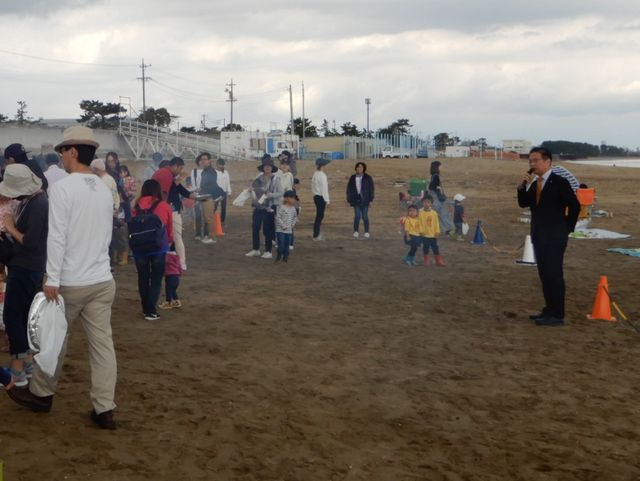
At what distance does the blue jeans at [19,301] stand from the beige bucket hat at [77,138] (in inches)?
42.9

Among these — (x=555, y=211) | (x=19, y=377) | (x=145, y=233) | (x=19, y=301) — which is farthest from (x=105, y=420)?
(x=555, y=211)

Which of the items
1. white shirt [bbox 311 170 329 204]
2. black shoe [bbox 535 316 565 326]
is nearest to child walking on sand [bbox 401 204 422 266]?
white shirt [bbox 311 170 329 204]

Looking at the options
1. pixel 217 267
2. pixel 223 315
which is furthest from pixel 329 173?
pixel 223 315

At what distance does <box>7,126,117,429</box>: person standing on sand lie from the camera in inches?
183

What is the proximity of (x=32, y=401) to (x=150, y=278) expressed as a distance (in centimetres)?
321

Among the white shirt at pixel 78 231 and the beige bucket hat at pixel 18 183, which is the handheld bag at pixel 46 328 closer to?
the white shirt at pixel 78 231

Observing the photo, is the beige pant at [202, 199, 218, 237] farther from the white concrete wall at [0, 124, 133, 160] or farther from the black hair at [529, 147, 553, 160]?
the white concrete wall at [0, 124, 133, 160]

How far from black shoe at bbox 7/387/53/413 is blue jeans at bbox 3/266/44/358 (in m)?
0.48

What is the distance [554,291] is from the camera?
8.77 metres

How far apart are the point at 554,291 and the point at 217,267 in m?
6.13

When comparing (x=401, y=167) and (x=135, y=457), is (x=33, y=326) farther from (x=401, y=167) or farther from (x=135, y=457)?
(x=401, y=167)

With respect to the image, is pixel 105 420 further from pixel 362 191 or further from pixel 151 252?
pixel 362 191

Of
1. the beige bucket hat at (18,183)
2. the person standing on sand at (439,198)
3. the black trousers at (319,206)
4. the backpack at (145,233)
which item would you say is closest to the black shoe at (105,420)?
the beige bucket hat at (18,183)

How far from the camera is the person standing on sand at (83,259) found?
4.64 m
